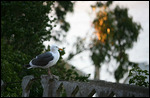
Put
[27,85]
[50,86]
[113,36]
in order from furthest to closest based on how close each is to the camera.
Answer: [113,36]
[27,85]
[50,86]

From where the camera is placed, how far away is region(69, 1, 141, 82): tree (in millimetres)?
19922

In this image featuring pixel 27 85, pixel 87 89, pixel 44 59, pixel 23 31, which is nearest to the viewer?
pixel 87 89

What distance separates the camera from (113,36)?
66.6 feet

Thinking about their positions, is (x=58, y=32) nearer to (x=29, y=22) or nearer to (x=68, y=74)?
(x=29, y=22)

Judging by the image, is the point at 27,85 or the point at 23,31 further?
the point at 23,31

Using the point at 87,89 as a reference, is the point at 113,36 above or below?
Result: above

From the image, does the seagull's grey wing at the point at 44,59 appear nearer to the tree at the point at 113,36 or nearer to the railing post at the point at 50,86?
the railing post at the point at 50,86

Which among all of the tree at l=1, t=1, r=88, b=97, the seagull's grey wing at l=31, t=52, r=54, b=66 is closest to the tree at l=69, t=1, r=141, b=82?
the tree at l=1, t=1, r=88, b=97

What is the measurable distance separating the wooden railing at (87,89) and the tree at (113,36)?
51.0ft

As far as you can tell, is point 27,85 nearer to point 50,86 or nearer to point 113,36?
point 50,86

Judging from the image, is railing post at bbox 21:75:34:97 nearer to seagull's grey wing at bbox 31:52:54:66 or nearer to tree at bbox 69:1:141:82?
seagull's grey wing at bbox 31:52:54:66

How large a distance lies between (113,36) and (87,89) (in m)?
17.0

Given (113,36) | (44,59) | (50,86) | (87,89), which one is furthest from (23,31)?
(113,36)

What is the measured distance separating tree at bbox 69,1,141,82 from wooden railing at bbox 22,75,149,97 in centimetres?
1554
